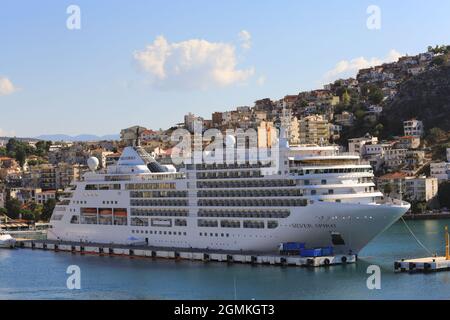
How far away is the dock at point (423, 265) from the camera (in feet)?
96.1

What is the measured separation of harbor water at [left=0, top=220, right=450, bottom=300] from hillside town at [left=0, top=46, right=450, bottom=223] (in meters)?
24.5

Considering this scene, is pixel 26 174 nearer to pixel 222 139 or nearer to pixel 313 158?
pixel 222 139

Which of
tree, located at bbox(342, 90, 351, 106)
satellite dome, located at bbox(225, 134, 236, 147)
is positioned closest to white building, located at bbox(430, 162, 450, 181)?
tree, located at bbox(342, 90, 351, 106)

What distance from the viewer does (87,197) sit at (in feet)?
140

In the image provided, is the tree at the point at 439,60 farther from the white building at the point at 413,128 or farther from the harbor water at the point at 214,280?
the harbor water at the point at 214,280

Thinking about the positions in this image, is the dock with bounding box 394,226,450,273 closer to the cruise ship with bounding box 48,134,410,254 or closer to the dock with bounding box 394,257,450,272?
the dock with bounding box 394,257,450,272

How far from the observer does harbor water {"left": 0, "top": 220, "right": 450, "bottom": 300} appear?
85.0 ft

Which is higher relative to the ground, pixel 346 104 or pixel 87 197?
pixel 346 104

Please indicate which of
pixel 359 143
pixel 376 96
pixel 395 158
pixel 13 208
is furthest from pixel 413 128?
pixel 13 208

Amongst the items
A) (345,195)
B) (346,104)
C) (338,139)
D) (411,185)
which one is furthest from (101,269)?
(346,104)

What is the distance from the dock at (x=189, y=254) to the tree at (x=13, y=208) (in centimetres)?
3003

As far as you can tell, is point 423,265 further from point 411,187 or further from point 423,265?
point 411,187

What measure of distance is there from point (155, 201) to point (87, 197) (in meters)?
5.44

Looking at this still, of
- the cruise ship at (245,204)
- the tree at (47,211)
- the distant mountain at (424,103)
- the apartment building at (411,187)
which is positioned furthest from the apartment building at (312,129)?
the cruise ship at (245,204)
